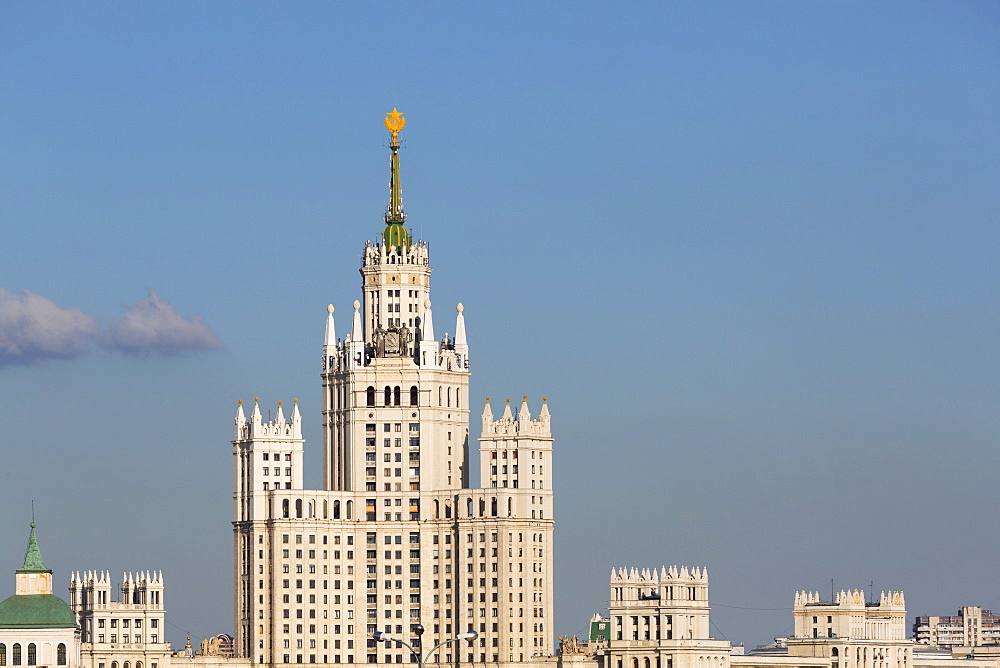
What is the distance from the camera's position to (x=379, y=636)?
14788 cm
